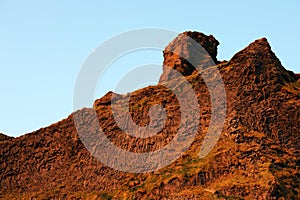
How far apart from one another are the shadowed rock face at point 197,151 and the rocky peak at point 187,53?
3.36 metres

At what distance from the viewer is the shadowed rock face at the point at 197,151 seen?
89250mm

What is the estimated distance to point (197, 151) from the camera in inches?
3851

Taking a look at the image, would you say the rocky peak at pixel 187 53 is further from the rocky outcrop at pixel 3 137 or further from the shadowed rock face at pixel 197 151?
the rocky outcrop at pixel 3 137

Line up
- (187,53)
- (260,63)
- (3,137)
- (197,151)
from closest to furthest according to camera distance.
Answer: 1. (197,151)
2. (260,63)
3. (3,137)
4. (187,53)

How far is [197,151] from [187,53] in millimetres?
35520

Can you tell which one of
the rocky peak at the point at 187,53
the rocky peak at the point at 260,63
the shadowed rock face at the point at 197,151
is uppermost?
the rocky peak at the point at 187,53

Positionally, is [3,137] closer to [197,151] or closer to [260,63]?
[197,151]

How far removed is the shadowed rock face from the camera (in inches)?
3514

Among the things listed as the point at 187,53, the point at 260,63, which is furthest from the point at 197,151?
the point at 187,53

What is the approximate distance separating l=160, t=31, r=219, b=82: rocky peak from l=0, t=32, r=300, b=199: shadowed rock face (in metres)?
3.36

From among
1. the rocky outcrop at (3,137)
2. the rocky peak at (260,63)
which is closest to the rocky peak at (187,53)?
the rocky peak at (260,63)

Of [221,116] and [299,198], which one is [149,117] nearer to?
[221,116]

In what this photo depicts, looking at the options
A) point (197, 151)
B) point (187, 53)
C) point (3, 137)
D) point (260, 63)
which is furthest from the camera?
point (187, 53)

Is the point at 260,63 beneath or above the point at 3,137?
above
